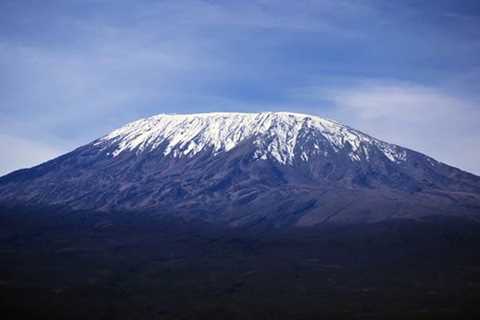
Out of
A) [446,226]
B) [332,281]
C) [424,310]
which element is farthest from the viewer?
[446,226]

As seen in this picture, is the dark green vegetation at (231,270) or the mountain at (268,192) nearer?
the dark green vegetation at (231,270)

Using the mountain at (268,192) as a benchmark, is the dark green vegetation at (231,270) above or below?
below

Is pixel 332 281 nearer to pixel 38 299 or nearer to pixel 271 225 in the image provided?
pixel 38 299

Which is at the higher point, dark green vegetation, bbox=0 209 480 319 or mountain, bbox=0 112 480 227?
mountain, bbox=0 112 480 227

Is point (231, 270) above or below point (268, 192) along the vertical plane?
below

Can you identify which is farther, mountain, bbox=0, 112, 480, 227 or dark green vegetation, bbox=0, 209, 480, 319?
mountain, bbox=0, 112, 480, 227

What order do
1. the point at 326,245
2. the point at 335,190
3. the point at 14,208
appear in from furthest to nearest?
the point at 335,190 → the point at 14,208 → the point at 326,245

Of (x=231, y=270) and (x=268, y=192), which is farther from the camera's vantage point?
(x=268, y=192)

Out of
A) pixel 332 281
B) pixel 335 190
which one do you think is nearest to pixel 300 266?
pixel 332 281
